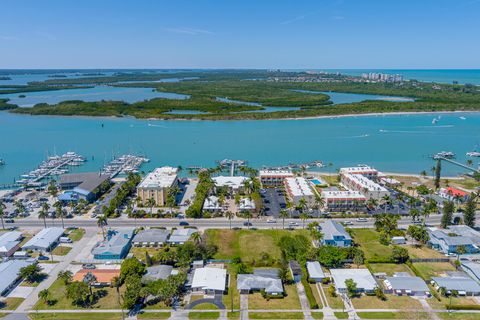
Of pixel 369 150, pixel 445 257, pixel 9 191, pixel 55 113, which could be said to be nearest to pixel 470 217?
pixel 445 257

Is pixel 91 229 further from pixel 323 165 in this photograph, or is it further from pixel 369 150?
pixel 369 150

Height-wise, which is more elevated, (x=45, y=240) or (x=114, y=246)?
(x=114, y=246)

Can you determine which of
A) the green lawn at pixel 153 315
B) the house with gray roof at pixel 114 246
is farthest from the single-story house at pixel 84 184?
the green lawn at pixel 153 315

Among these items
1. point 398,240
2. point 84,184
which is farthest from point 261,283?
point 84,184

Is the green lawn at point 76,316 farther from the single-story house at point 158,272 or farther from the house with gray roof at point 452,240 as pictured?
the house with gray roof at point 452,240

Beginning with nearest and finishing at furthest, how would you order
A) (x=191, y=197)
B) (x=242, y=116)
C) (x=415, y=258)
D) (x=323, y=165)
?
1. (x=415, y=258)
2. (x=191, y=197)
3. (x=323, y=165)
4. (x=242, y=116)

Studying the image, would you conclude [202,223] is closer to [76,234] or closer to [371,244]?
[76,234]
